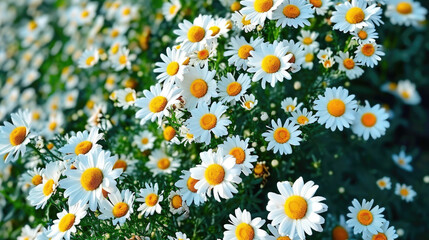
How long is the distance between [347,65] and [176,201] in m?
1.38

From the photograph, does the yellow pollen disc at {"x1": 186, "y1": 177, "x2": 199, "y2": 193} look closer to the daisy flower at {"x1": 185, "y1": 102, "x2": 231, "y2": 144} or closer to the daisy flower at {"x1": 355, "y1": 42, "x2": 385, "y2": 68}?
the daisy flower at {"x1": 185, "y1": 102, "x2": 231, "y2": 144}

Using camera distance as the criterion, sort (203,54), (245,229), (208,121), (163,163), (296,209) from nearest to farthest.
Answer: (296,209), (245,229), (208,121), (203,54), (163,163)

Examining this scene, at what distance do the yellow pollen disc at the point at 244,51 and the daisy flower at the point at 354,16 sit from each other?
0.52 m

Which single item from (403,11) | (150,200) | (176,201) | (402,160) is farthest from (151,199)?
(403,11)

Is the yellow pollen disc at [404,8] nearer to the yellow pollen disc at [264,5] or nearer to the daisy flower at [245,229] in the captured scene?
the yellow pollen disc at [264,5]

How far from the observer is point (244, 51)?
247cm

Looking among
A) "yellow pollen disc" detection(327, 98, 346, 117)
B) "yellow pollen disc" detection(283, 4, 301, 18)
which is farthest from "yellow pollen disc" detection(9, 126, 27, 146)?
"yellow pollen disc" detection(327, 98, 346, 117)

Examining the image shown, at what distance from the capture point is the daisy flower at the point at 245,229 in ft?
6.71

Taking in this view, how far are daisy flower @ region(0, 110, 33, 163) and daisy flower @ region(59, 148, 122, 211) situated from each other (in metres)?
0.50

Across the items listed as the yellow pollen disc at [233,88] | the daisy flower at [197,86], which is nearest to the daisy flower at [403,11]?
the yellow pollen disc at [233,88]

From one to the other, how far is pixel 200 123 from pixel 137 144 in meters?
1.02

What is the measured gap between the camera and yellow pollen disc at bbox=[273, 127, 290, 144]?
2359 mm

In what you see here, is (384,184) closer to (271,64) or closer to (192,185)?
(271,64)

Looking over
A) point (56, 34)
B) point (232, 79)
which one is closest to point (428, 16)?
point (232, 79)
